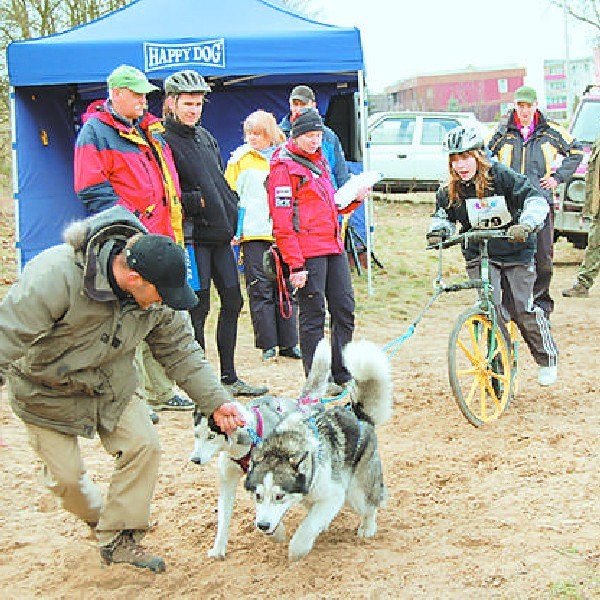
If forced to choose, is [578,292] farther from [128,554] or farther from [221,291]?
[128,554]

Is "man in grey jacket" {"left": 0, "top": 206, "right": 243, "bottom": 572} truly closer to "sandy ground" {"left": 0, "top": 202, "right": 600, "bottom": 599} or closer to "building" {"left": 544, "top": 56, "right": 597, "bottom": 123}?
"sandy ground" {"left": 0, "top": 202, "right": 600, "bottom": 599}

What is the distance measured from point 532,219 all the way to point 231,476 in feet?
8.98

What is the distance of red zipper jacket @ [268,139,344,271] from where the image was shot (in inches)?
261

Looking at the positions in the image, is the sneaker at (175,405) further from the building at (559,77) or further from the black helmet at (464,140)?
the building at (559,77)

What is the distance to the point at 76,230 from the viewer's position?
3.67 meters

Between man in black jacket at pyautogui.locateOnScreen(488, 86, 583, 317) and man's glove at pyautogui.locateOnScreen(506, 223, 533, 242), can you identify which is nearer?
man's glove at pyautogui.locateOnScreen(506, 223, 533, 242)

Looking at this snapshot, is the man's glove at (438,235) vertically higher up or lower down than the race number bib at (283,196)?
lower down

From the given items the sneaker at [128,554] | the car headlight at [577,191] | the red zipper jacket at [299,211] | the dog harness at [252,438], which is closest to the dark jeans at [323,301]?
the red zipper jacket at [299,211]

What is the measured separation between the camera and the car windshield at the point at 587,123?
13.9 meters

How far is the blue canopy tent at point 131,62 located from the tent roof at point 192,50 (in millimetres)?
11

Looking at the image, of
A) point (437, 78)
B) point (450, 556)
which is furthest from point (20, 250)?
point (437, 78)

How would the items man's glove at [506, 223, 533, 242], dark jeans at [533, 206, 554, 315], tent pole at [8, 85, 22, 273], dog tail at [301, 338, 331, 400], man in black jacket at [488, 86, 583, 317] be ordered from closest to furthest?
dog tail at [301, 338, 331, 400], man's glove at [506, 223, 533, 242], dark jeans at [533, 206, 554, 315], man in black jacket at [488, 86, 583, 317], tent pole at [8, 85, 22, 273]

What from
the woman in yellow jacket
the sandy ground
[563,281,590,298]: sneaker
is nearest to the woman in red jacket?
the sandy ground

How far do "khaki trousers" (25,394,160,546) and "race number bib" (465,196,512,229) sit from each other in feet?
9.93
